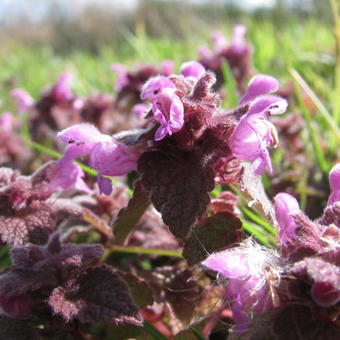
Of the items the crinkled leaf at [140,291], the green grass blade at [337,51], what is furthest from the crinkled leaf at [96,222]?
the green grass blade at [337,51]

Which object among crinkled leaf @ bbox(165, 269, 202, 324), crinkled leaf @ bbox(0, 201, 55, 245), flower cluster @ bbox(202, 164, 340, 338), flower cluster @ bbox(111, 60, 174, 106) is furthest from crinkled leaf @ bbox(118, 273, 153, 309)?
flower cluster @ bbox(111, 60, 174, 106)

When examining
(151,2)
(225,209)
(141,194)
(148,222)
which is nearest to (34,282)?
(141,194)

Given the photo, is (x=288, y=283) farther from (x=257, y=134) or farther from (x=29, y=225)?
(x=29, y=225)

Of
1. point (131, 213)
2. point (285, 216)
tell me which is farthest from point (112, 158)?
point (285, 216)

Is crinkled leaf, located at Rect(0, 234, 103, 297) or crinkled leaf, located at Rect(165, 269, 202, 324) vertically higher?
crinkled leaf, located at Rect(0, 234, 103, 297)

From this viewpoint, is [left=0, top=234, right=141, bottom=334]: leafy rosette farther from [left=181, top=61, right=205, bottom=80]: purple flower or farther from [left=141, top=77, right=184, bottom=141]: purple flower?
[left=181, top=61, right=205, bottom=80]: purple flower

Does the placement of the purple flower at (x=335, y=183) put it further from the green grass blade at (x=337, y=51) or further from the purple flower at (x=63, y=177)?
the green grass blade at (x=337, y=51)
